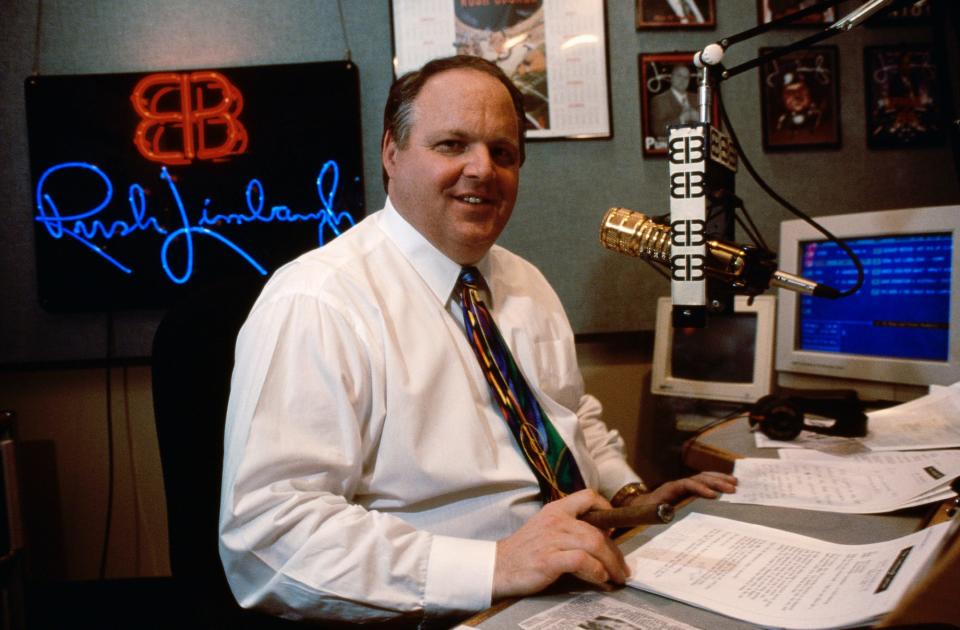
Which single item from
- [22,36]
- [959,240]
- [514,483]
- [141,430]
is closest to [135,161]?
[22,36]

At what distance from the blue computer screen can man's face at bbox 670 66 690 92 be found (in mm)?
616

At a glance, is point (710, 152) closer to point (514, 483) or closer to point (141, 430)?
point (514, 483)

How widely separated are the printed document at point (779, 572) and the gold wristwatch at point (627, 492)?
0.38 meters

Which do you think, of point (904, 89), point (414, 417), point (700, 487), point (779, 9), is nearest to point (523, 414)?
point (414, 417)

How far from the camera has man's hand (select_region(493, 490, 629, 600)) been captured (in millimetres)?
672

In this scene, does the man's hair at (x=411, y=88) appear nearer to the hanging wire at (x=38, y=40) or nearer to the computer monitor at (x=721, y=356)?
the computer monitor at (x=721, y=356)

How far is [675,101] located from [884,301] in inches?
32.0

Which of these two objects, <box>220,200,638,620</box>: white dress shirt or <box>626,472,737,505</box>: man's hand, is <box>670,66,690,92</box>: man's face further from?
<box>626,472,737,505</box>: man's hand

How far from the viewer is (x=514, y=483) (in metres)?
0.99

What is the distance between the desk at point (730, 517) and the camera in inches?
23.9

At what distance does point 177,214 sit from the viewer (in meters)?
1.79

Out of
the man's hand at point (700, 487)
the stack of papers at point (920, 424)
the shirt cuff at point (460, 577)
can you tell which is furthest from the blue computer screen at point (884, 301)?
the shirt cuff at point (460, 577)

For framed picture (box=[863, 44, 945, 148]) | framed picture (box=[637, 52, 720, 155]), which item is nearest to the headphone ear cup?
framed picture (box=[637, 52, 720, 155])

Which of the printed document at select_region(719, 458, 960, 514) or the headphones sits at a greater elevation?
the headphones
